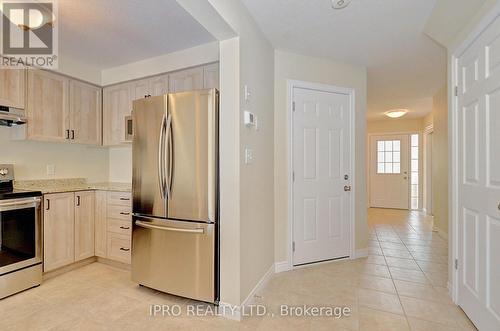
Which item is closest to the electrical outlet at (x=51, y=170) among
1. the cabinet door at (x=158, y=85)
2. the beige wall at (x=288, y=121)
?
the cabinet door at (x=158, y=85)

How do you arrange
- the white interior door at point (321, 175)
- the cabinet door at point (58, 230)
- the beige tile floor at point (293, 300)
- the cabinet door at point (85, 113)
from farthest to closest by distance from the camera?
the cabinet door at point (85, 113) < the white interior door at point (321, 175) < the cabinet door at point (58, 230) < the beige tile floor at point (293, 300)

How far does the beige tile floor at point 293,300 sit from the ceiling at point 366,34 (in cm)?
244

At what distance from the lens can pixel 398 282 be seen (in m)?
2.51

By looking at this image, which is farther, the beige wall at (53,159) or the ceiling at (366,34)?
the beige wall at (53,159)

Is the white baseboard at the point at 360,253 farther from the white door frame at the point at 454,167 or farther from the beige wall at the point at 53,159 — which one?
the beige wall at the point at 53,159

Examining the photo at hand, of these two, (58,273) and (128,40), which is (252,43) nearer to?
(128,40)

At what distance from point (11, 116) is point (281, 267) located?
3093mm

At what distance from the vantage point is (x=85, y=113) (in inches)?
126

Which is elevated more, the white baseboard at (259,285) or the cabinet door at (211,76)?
the cabinet door at (211,76)

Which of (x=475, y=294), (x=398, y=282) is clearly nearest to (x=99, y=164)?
(x=398, y=282)

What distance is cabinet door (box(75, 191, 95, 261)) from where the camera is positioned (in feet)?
9.32

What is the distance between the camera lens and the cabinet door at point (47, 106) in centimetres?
267

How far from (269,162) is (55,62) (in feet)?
8.59

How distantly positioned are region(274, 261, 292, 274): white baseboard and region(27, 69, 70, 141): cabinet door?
282 cm
